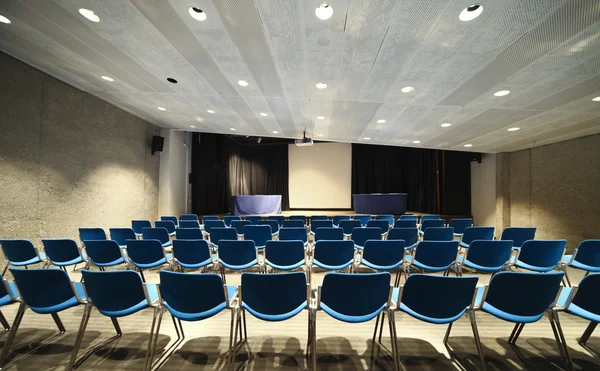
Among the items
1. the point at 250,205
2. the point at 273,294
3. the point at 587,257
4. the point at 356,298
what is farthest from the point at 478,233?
the point at 250,205

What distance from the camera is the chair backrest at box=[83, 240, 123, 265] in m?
3.32

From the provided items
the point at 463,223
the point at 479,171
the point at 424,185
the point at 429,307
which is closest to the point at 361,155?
the point at 424,185

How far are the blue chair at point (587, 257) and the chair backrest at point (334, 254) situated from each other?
2.85 m

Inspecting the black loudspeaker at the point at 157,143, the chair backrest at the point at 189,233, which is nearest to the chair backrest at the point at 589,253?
the chair backrest at the point at 189,233

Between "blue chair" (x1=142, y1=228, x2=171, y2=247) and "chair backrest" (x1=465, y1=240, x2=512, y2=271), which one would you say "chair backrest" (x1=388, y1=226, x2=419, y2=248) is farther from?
"blue chair" (x1=142, y1=228, x2=171, y2=247)

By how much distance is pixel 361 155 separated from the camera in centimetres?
1434

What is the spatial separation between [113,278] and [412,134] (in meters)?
8.15

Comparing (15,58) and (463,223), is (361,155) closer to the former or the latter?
(463,223)

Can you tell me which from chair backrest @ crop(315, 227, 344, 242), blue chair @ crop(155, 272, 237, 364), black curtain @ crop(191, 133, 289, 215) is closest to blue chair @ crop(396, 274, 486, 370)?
blue chair @ crop(155, 272, 237, 364)

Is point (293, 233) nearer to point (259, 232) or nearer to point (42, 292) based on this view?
point (259, 232)

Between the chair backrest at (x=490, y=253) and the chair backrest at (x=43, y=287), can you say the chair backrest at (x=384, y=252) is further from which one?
the chair backrest at (x=43, y=287)

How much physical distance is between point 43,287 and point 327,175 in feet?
42.0

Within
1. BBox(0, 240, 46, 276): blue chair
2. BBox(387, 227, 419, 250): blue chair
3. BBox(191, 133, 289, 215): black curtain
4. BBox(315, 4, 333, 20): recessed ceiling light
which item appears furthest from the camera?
BBox(191, 133, 289, 215): black curtain

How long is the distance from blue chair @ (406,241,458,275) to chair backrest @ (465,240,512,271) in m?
0.28
